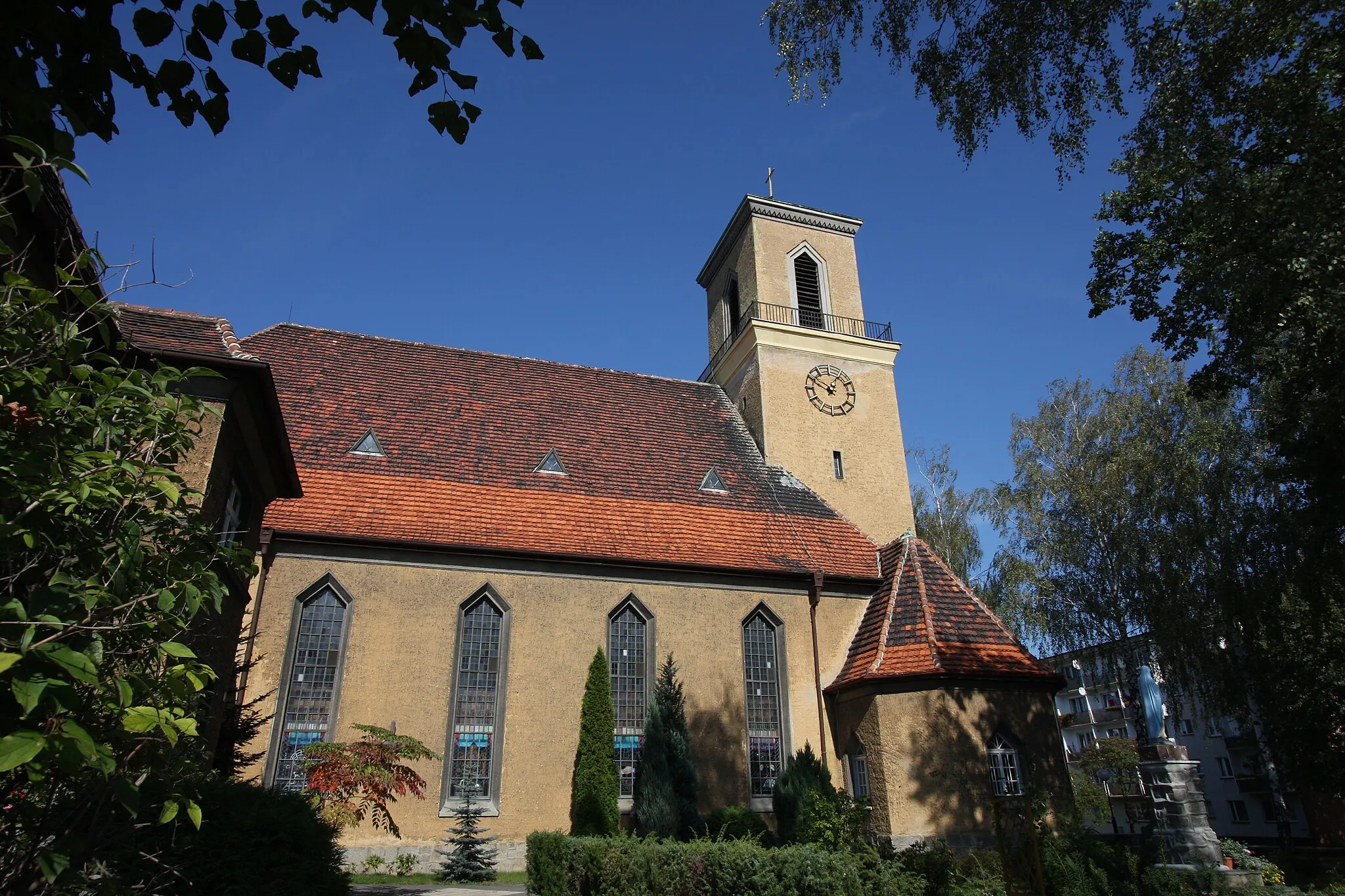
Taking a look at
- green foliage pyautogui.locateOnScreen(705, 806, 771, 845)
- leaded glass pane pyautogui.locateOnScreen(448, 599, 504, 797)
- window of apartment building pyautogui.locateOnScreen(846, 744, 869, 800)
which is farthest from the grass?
window of apartment building pyautogui.locateOnScreen(846, 744, 869, 800)

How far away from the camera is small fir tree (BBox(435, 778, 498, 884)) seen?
13.5m

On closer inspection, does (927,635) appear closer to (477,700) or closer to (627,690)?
(627,690)

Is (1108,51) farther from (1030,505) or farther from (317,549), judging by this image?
(1030,505)

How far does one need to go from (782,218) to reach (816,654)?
13.2m

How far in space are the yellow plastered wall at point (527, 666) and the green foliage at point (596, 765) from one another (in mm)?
444

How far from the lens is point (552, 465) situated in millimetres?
18750

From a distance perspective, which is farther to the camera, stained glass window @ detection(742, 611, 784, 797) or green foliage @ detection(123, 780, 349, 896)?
stained glass window @ detection(742, 611, 784, 797)

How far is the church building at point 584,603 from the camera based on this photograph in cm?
1481

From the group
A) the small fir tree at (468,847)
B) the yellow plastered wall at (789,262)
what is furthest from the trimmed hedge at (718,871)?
the yellow plastered wall at (789,262)

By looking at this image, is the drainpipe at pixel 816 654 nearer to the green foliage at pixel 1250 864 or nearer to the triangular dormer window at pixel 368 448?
the green foliage at pixel 1250 864

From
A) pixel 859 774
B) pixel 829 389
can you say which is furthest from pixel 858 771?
pixel 829 389

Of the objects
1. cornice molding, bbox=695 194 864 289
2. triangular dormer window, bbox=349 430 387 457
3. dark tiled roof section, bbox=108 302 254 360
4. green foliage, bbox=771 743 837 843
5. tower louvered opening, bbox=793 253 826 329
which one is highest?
cornice molding, bbox=695 194 864 289

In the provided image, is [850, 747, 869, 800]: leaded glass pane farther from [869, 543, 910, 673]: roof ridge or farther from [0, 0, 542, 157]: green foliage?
[0, 0, 542, 157]: green foliage

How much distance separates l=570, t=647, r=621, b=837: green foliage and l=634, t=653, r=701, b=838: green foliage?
20.1 inches
